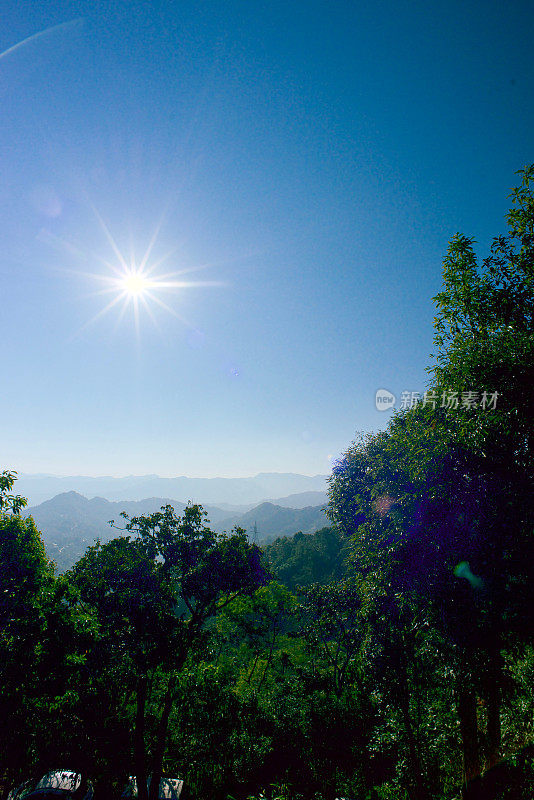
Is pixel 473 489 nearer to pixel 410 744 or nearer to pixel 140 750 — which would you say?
pixel 410 744

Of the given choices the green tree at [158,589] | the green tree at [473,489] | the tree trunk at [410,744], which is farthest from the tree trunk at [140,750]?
the green tree at [473,489]

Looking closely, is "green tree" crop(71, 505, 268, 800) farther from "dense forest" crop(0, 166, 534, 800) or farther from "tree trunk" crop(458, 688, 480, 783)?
"tree trunk" crop(458, 688, 480, 783)

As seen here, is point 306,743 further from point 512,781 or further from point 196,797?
point 512,781

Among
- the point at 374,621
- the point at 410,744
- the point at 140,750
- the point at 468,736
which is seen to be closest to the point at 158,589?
the point at 140,750

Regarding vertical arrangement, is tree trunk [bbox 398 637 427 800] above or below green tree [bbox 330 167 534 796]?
below

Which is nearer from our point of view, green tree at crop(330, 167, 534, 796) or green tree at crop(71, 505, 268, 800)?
green tree at crop(330, 167, 534, 796)

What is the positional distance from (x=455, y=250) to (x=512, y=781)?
447 inches

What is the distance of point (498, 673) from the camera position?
324 inches

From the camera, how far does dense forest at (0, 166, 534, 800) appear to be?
7113 mm

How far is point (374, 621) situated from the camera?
9.77m

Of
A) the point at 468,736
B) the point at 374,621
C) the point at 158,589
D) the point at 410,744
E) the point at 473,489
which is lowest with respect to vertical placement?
the point at 410,744

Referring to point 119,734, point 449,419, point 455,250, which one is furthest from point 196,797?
point 455,250

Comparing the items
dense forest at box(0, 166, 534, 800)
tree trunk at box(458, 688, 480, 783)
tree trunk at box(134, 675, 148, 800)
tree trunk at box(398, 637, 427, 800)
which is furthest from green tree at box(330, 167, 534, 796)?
tree trunk at box(134, 675, 148, 800)

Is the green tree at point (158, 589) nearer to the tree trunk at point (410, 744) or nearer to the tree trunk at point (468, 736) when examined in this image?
the tree trunk at point (410, 744)
